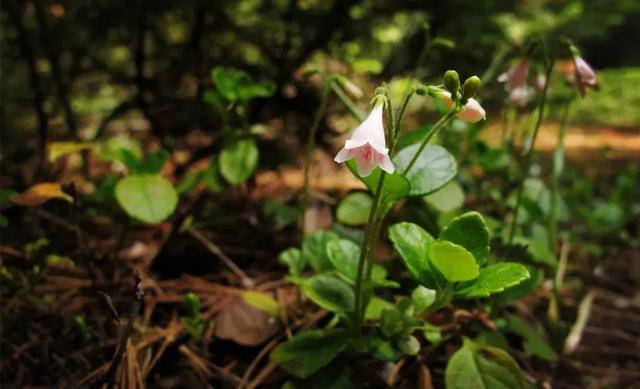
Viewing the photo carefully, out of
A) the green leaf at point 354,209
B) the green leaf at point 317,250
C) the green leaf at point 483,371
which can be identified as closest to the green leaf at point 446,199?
the green leaf at point 354,209

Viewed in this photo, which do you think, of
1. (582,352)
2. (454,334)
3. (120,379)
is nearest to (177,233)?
(120,379)

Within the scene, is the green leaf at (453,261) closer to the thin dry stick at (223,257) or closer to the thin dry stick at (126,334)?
the thin dry stick at (126,334)

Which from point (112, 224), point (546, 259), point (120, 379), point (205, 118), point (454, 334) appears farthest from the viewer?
point (205, 118)

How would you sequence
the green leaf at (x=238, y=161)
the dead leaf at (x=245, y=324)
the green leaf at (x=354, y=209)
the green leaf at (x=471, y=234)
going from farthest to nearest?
the green leaf at (x=238, y=161)
the green leaf at (x=354, y=209)
the dead leaf at (x=245, y=324)
the green leaf at (x=471, y=234)

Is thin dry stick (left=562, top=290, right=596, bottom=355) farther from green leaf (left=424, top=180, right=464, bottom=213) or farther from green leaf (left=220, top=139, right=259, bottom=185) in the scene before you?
green leaf (left=220, top=139, right=259, bottom=185)

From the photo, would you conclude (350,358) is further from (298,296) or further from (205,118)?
(205,118)

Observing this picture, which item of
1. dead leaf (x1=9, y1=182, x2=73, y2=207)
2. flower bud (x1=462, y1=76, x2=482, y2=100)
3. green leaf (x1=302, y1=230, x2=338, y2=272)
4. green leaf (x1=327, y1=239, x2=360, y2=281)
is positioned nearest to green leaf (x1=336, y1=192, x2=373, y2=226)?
green leaf (x1=302, y1=230, x2=338, y2=272)

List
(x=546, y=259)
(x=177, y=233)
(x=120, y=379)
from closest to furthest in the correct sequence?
1. (x=120, y=379)
2. (x=546, y=259)
3. (x=177, y=233)
